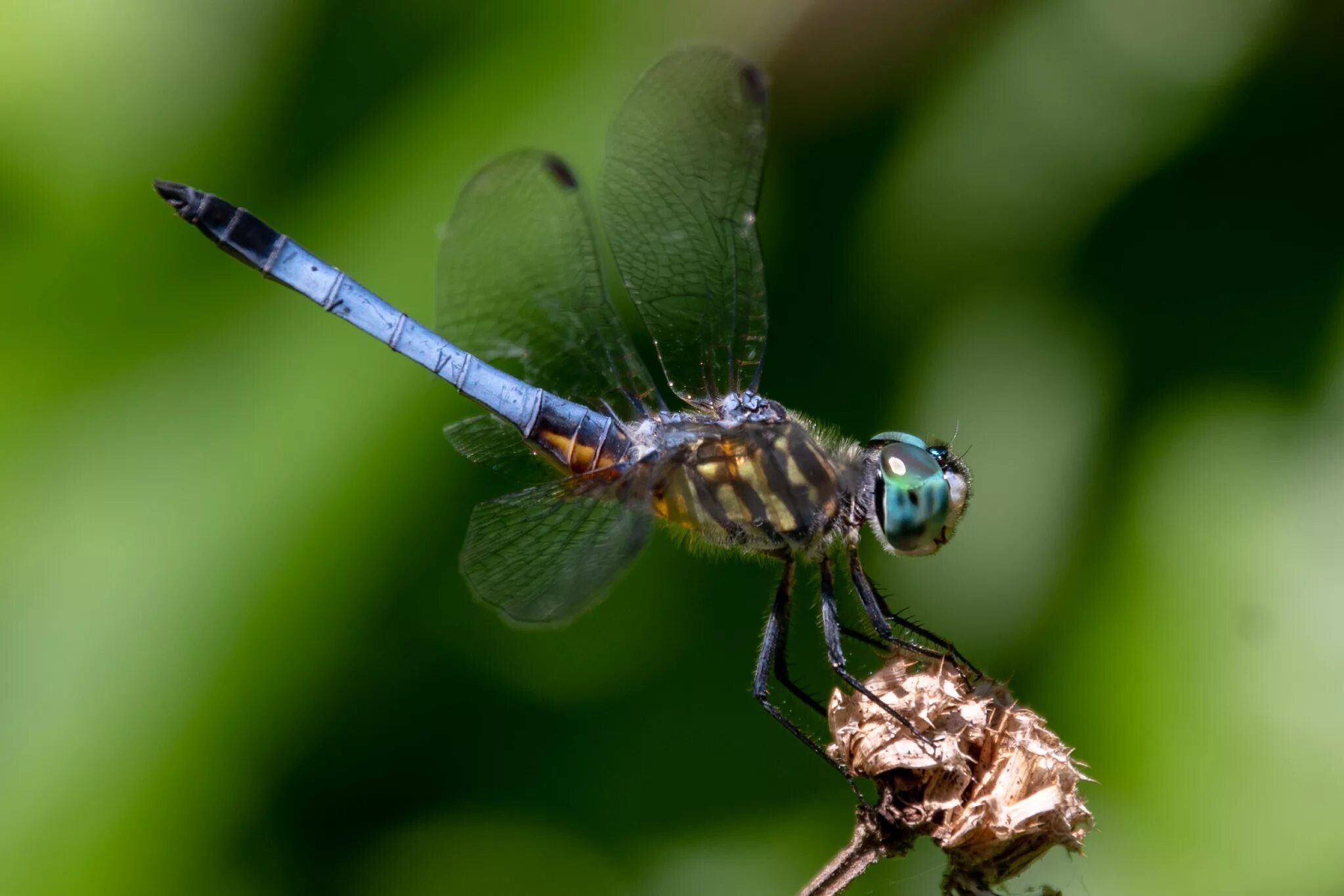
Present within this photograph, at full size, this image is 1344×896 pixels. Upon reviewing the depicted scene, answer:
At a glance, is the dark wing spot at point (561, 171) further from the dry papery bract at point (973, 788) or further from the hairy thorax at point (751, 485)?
the dry papery bract at point (973, 788)

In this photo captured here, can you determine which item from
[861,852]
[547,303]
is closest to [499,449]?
[547,303]

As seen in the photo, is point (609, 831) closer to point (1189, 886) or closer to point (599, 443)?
Result: point (599, 443)

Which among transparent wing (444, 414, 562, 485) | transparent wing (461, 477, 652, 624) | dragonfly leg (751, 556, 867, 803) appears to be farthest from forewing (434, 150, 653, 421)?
dragonfly leg (751, 556, 867, 803)

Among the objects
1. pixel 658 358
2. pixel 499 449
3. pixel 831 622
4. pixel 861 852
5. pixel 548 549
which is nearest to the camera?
pixel 861 852

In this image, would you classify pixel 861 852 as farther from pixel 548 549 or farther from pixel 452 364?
pixel 452 364

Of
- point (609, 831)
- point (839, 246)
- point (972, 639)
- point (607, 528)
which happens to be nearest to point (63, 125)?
point (607, 528)
